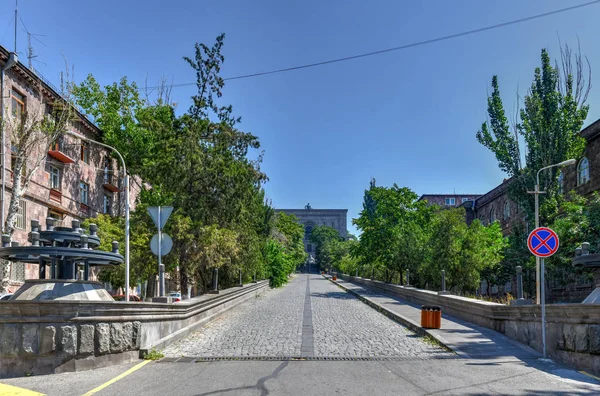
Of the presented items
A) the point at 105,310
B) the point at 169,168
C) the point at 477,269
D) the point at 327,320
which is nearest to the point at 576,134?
the point at 477,269

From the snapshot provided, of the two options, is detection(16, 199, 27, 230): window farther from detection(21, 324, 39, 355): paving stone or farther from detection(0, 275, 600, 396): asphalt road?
detection(21, 324, 39, 355): paving stone

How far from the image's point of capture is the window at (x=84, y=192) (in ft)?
112

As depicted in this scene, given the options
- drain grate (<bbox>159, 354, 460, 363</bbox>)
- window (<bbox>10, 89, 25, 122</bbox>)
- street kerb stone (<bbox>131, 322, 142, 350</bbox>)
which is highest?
window (<bbox>10, 89, 25, 122</bbox>)

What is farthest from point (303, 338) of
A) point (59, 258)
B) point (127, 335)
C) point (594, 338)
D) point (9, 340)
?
point (9, 340)

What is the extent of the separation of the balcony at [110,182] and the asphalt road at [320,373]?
28323 millimetres

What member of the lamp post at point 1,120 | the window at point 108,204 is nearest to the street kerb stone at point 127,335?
the lamp post at point 1,120

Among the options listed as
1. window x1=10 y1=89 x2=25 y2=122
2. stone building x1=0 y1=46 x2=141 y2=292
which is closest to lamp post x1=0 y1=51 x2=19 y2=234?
stone building x1=0 y1=46 x2=141 y2=292

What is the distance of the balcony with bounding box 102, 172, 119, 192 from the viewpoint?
3810cm

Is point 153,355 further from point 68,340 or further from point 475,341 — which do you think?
point 475,341

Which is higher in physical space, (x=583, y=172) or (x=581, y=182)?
(x=583, y=172)

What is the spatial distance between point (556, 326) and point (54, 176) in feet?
95.6

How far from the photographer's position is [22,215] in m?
26.0

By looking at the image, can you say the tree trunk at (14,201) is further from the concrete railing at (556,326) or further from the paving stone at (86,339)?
the concrete railing at (556,326)

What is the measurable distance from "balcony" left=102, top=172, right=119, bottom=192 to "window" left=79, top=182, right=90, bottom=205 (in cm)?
241
